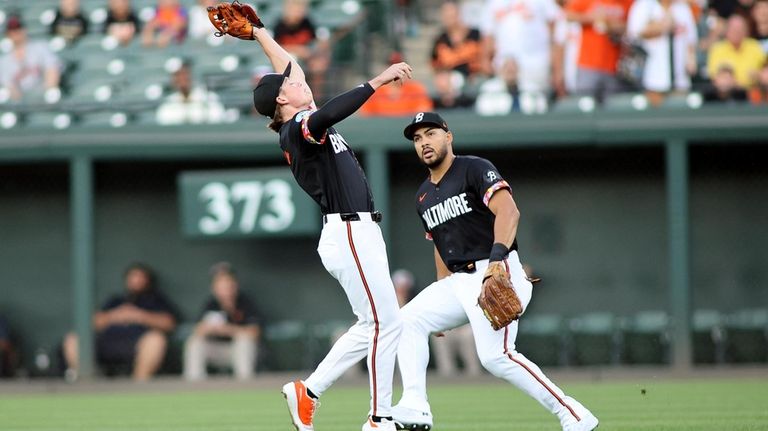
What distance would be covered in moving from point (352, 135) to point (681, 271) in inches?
151

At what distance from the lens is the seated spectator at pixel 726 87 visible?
13.8 meters

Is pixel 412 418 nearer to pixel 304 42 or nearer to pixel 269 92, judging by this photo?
pixel 269 92

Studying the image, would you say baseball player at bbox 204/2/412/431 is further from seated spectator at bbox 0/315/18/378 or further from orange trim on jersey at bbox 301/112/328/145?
seated spectator at bbox 0/315/18/378

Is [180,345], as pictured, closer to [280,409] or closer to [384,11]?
[384,11]

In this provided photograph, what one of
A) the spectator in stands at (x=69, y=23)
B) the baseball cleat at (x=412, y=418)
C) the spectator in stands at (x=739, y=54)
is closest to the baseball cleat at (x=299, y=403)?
the baseball cleat at (x=412, y=418)

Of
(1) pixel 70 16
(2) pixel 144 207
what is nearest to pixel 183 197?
(2) pixel 144 207

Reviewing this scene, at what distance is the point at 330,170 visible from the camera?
6805 mm

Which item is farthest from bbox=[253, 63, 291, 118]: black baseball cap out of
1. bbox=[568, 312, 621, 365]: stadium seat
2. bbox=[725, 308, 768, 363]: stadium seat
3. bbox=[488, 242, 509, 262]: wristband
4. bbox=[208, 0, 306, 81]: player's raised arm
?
bbox=[725, 308, 768, 363]: stadium seat

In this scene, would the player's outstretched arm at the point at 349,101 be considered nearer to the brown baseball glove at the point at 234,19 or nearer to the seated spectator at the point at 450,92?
the brown baseball glove at the point at 234,19

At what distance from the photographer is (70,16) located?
16219 millimetres

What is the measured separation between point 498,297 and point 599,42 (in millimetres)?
7567

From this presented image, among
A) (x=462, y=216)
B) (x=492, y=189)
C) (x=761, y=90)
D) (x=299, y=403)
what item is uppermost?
(x=761, y=90)

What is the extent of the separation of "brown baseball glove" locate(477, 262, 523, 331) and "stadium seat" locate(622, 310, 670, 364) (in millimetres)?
8130

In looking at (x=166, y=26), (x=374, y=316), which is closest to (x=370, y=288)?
(x=374, y=316)
